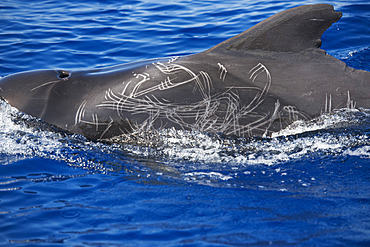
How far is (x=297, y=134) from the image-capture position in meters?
4.97

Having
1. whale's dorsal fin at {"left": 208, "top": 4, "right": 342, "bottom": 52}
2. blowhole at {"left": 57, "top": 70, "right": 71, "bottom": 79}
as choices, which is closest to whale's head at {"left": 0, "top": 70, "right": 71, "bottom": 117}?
blowhole at {"left": 57, "top": 70, "right": 71, "bottom": 79}

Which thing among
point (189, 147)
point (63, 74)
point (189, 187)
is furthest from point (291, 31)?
point (63, 74)

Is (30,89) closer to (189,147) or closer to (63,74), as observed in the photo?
(63,74)

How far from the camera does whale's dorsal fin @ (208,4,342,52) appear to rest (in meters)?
5.09

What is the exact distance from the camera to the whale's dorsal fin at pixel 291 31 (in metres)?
5.09

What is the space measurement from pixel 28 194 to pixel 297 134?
3.12 metres

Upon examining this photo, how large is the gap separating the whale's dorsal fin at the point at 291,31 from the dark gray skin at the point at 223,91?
12mm

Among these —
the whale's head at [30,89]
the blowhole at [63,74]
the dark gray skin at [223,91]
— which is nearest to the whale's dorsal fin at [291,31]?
the dark gray skin at [223,91]

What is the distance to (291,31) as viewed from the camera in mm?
5148

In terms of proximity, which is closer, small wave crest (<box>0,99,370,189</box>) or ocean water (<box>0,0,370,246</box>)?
ocean water (<box>0,0,370,246</box>)

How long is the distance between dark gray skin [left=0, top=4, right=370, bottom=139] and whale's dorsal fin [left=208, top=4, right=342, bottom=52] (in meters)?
0.01

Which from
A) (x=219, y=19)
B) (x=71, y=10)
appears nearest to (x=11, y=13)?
(x=71, y=10)

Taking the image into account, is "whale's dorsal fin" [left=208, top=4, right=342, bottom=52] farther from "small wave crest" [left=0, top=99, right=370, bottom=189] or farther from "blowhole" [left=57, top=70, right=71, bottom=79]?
"blowhole" [left=57, top=70, right=71, bottom=79]

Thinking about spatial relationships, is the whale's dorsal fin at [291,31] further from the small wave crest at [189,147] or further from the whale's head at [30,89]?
the whale's head at [30,89]
